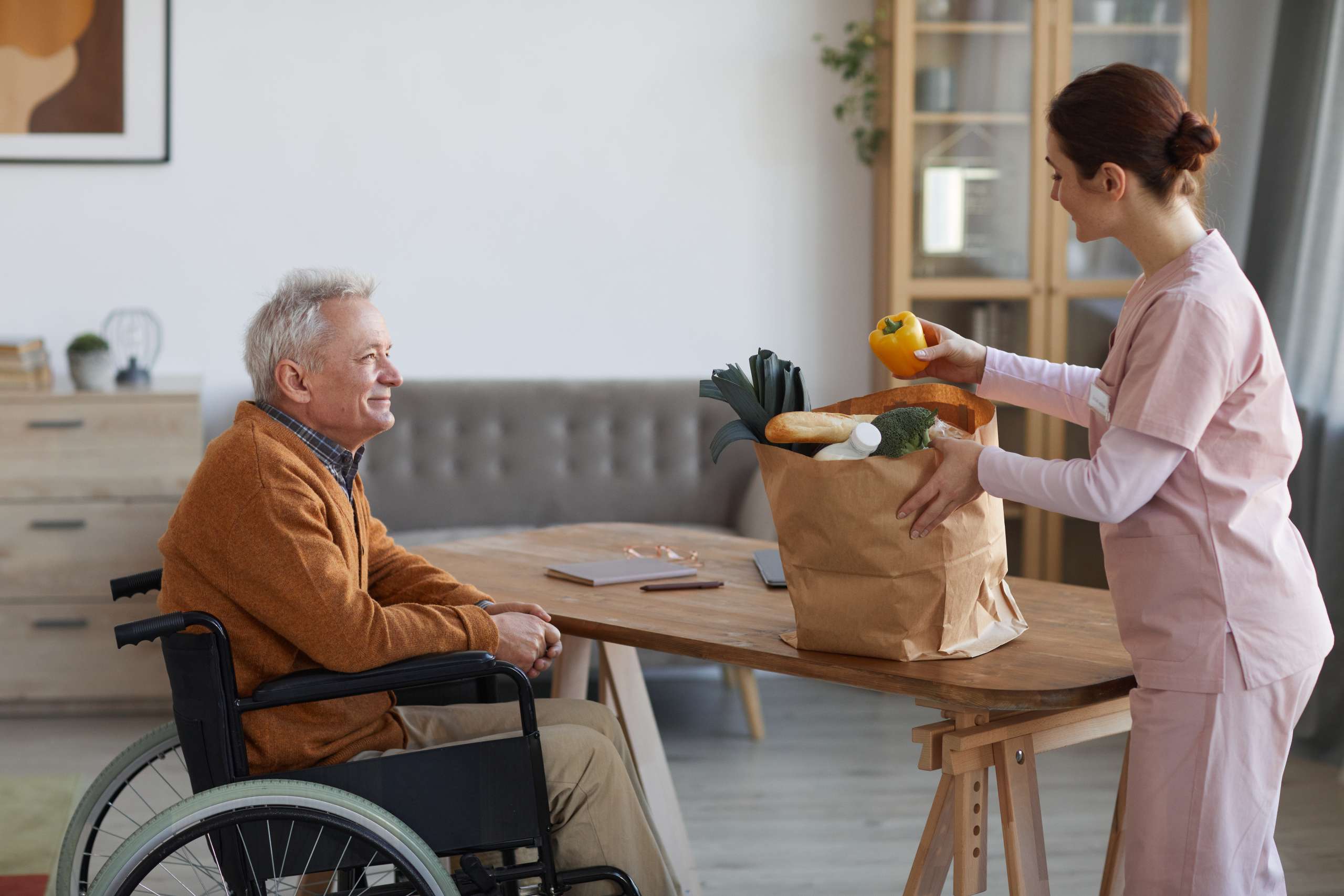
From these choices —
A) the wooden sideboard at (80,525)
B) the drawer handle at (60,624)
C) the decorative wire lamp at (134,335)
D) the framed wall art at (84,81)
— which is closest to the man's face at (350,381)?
the wooden sideboard at (80,525)

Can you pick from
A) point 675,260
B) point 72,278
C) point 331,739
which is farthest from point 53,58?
point 331,739

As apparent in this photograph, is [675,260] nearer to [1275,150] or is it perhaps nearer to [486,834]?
[1275,150]

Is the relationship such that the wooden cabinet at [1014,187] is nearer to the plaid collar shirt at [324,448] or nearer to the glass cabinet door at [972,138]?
the glass cabinet door at [972,138]

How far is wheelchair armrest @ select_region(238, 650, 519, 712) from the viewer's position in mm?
1495

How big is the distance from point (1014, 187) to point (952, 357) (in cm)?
225

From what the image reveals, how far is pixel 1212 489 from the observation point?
4.54ft

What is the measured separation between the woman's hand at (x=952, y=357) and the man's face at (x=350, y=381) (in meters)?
0.73

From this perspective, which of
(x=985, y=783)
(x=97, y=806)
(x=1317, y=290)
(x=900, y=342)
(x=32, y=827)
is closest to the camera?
(x=985, y=783)

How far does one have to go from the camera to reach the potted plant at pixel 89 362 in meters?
3.58

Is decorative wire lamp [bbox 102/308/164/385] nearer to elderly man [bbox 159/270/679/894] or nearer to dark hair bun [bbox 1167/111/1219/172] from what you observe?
elderly man [bbox 159/270/679/894]

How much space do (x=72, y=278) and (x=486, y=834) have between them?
3064 mm

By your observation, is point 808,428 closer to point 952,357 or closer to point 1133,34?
point 952,357

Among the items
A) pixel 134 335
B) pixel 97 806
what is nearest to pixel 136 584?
pixel 97 806

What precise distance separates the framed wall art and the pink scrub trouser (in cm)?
354
